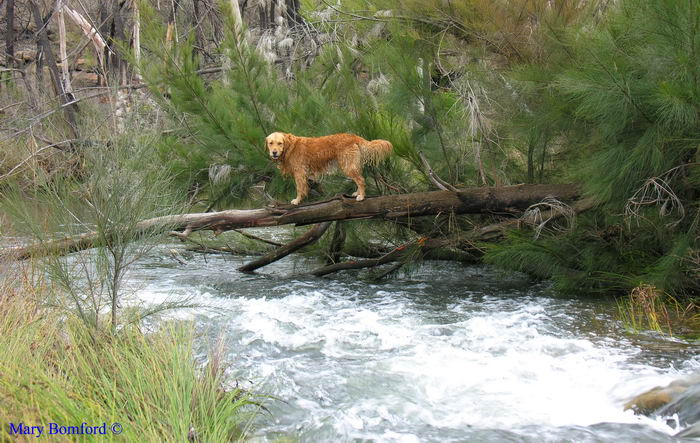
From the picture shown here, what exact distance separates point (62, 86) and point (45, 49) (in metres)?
2.29

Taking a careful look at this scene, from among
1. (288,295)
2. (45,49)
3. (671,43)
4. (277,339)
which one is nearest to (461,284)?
(288,295)

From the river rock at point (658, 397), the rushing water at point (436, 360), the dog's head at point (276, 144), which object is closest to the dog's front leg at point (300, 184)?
the dog's head at point (276, 144)

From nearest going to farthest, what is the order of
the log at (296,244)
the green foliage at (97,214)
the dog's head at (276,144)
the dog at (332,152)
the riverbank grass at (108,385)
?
the riverbank grass at (108,385)
the green foliage at (97,214)
the dog's head at (276,144)
the dog at (332,152)
the log at (296,244)

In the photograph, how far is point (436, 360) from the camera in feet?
15.5

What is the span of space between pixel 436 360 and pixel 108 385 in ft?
7.31

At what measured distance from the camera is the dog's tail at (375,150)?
250 inches

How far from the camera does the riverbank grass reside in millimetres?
3061

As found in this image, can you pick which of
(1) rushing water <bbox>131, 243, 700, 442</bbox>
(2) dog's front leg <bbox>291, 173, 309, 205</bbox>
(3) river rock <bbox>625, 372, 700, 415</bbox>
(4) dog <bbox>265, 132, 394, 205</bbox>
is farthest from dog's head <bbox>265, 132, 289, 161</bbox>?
(3) river rock <bbox>625, 372, 700, 415</bbox>

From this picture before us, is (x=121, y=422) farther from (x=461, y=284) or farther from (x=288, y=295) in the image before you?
(x=461, y=284)

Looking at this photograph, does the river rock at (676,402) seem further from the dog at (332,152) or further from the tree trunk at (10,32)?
the tree trunk at (10,32)

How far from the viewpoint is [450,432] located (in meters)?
3.70

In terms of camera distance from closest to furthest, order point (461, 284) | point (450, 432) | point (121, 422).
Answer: point (121, 422), point (450, 432), point (461, 284)

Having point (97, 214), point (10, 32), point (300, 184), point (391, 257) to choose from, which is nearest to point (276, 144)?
point (300, 184)

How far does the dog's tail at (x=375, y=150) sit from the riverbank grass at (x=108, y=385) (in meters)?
2.57
